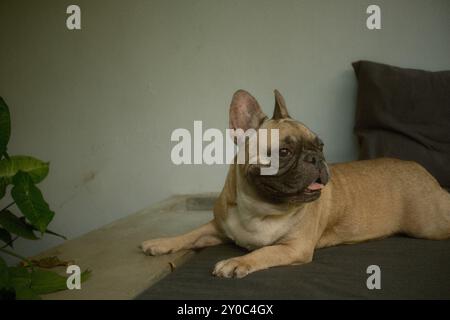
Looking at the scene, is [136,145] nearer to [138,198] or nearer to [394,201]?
[138,198]

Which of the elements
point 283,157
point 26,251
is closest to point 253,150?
point 283,157

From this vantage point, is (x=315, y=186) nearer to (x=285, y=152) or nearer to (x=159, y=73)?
(x=285, y=152)

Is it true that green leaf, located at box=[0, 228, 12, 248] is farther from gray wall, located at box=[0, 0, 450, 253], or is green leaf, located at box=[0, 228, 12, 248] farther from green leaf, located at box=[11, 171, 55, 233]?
gray wall, located at box=[0, 0, 450, 253]

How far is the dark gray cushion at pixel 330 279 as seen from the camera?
113 cm

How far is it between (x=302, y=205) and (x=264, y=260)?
0.25 metres

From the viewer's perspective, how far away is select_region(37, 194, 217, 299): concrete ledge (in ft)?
4.18

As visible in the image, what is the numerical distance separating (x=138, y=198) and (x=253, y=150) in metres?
1.39

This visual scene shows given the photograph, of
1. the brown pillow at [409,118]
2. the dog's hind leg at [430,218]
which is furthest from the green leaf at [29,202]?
the brown pillow at [409,118]

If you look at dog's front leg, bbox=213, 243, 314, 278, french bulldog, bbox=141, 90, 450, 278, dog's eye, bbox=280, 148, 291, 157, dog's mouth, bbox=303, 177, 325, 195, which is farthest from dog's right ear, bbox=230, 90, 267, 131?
dog's front leg, bbox=213, 243, 314, 278

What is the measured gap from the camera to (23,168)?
1211mm

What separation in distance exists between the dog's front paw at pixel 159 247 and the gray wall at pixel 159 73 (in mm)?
1003

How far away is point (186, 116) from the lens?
260 centimetres

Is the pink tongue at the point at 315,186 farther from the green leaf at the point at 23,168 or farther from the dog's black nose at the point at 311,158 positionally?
the green leaf at the point at 23,168

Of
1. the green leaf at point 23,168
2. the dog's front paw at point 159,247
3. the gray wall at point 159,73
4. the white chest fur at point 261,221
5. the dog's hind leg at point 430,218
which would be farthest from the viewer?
the gray wall at point 159,73
